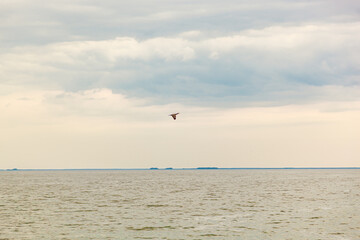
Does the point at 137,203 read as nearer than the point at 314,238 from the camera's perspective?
No

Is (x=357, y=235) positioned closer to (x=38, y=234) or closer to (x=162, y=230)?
(x=162, y=230)

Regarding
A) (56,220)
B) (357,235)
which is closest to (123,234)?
(56,220)

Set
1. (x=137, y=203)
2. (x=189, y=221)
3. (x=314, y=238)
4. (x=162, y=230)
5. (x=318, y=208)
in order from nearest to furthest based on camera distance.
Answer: (x=314, y=238) < (x=162, y=230) < (x=189, y=221) < (x=318, y=208) < (x=137, y=203)

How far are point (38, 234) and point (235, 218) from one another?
25.7 m

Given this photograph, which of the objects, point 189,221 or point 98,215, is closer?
point 189,221

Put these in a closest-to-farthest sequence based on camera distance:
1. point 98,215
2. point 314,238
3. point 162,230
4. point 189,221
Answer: point 314,238
point 162,230
point 189,221
point 98,215

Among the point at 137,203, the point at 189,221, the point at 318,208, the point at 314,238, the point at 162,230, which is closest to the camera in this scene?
the point at 314,238

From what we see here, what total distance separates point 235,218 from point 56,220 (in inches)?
927

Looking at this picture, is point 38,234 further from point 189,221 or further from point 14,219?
point 189,221

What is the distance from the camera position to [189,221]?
59094 mm

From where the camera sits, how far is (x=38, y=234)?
5003 cm

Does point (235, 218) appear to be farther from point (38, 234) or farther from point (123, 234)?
point (38, 234)

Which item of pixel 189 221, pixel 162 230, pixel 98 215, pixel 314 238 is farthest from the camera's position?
pixel 98 215

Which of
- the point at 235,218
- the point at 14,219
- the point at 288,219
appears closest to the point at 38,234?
the point at 14,219
